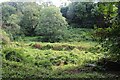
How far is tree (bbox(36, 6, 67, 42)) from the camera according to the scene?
4.14m

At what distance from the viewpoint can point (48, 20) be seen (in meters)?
4.22

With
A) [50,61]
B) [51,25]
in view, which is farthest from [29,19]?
[50,61]

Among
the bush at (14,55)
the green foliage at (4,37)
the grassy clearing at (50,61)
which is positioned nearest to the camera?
the green foliage at (4,37)

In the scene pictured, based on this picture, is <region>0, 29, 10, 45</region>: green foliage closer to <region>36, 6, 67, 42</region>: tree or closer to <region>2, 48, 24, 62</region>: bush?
<region>2, 48, 24, 62</region>: bush

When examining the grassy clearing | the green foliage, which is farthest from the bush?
the green foliage

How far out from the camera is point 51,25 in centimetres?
423

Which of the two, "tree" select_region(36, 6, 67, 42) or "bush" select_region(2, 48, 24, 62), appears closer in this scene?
"tree" select_region(36, 6, 67, 42)

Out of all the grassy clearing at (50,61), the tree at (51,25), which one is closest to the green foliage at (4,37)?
the grassy clearing at (50,61)

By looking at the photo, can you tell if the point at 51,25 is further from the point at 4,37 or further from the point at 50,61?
the point at 4,37

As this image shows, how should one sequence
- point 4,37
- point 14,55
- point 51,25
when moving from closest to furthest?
point 4,37, point 51,25, point 14,55

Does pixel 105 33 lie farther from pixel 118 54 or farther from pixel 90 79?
pixel 90 79

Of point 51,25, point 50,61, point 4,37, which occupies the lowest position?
point 50,61

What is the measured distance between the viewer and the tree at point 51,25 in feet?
13.6

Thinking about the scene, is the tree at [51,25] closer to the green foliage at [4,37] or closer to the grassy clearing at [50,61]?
the grassy clearing at [50,61]
